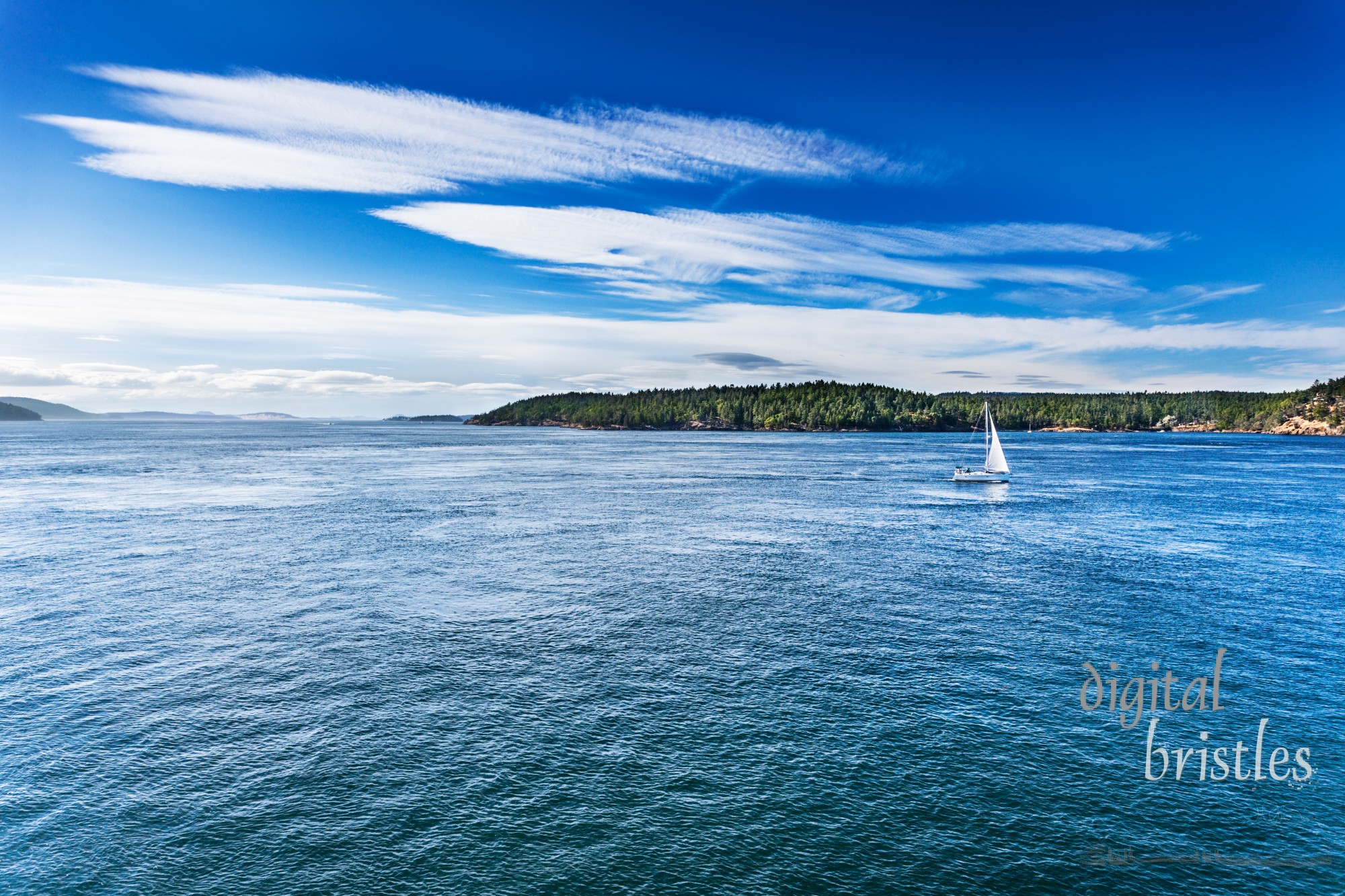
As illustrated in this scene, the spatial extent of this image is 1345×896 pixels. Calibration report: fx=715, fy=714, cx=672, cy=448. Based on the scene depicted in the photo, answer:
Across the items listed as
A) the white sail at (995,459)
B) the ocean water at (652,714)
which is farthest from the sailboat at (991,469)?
the ocean water at (652,714)

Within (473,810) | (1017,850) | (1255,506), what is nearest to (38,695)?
(473,810)

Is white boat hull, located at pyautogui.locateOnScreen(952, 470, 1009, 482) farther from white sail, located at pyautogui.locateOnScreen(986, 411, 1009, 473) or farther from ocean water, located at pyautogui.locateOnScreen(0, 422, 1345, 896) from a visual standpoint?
ocean water, located at pyautogui.locateOnScreen(0, 422, 1345, 896)

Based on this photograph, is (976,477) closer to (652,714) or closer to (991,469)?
(991,469)

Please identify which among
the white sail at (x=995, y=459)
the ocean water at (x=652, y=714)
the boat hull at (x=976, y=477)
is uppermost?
the white sail at (x=995, y=459)

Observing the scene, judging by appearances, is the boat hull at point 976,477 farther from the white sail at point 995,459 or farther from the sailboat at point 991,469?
the white sail at point 995,459

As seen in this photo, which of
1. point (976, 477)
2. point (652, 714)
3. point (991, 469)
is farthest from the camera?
point (991, 469)

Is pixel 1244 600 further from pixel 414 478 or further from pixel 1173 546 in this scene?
pixel 414 478

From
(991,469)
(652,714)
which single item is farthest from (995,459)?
(652,714)

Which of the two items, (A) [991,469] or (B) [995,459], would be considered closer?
(A) [991,469]

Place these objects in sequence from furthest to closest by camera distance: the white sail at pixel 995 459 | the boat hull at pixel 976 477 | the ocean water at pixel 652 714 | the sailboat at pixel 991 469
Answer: the white sail at pixel 995 459, the sailboat at pixel 991 469, the boat hull at pixel 976 477, the ocean water at pixel 652 714
